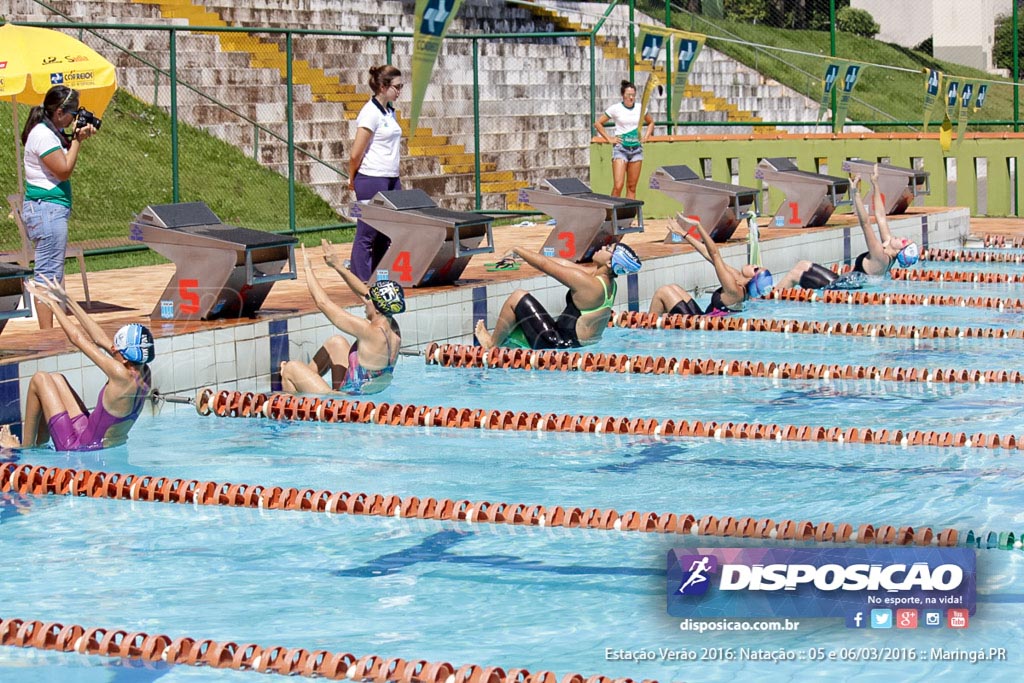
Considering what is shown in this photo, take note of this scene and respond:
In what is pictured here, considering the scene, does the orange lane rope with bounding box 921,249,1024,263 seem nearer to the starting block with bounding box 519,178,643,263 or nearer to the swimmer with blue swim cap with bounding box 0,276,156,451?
the starting block with bounding box 519,178,643,263

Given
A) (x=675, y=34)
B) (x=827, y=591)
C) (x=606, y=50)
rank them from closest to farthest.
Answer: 1. (x=827, y=591)
2. (x=675, y=34)
3. (x=606, y=50)

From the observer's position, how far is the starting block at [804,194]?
16078 millimetres

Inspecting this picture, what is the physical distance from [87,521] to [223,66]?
12277mm

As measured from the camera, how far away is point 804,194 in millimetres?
16219

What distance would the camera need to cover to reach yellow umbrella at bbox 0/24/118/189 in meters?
9.36

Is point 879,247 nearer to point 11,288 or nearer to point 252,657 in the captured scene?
point 11,288

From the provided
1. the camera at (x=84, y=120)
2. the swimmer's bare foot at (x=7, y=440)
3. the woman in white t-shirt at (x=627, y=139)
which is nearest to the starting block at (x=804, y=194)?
the woman in white t-shirt at (x=627, y=139)

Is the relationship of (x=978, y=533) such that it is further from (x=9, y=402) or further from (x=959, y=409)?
(x=9, y=402)

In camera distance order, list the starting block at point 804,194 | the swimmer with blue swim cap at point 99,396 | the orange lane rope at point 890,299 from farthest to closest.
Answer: the starting block at point 804,194, the orange lane rope at point 890,299, the swimmer with blue swim cap at point 99,396

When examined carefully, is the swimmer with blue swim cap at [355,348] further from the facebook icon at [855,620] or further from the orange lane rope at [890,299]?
the orange lane rope at [890,299]

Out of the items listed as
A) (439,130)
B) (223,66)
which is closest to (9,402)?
(223,66)

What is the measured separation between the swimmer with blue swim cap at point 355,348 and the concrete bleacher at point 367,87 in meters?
6.80

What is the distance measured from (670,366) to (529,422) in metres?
2.02

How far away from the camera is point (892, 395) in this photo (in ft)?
30.2
